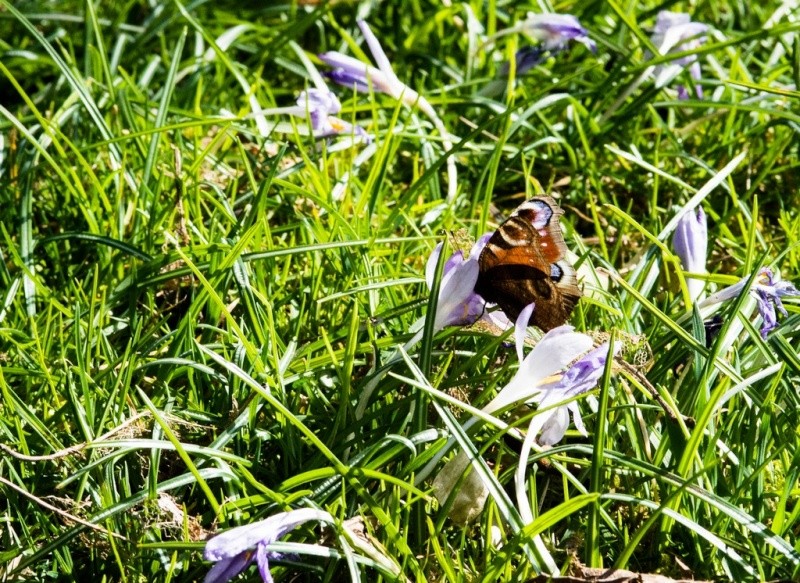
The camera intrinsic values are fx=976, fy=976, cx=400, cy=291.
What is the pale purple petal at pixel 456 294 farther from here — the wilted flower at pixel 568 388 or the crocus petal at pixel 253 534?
the crocus petal at pixel 253 534

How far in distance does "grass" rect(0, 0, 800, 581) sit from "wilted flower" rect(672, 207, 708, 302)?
0.10 meters

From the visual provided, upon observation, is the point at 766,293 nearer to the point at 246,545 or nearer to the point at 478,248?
the point at 478,248

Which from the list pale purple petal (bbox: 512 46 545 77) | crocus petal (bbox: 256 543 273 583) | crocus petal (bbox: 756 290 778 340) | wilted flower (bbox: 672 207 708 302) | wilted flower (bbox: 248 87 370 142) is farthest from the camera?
pale purple petal (bbox: 512 46 545 77)

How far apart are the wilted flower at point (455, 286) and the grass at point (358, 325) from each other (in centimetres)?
7

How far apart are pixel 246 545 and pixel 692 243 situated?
125cm

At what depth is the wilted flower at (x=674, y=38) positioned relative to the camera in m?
3.22

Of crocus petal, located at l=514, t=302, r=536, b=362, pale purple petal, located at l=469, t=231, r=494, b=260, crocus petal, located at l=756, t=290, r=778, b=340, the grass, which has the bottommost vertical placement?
the grass

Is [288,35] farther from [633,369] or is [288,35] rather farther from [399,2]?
[633,369]

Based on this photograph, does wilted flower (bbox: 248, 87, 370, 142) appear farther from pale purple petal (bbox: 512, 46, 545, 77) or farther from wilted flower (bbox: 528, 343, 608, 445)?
wilted flower (bbox: 528, 343, 608, 445)

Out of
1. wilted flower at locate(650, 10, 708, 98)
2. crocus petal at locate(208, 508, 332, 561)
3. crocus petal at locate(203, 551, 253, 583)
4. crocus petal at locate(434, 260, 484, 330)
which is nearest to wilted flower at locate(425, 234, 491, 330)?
crocus petal at locate(434, 260, 484, 330)

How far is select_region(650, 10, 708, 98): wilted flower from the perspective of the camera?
3.22m

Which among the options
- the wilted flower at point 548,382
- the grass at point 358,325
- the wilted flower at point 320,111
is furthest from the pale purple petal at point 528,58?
the wilted flower at point 548,382

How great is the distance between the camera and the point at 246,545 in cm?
159

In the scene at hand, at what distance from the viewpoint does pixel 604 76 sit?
3543 millimetres
